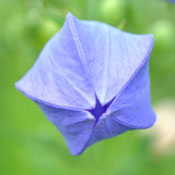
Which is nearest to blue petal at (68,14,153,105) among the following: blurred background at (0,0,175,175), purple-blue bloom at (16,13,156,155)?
purple-blue bloom at (16,13,156,155)

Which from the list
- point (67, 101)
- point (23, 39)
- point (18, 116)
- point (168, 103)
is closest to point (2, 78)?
point (18, 116)

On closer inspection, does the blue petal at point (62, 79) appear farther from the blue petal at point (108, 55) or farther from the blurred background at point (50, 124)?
the blurred background at point (50, 124)

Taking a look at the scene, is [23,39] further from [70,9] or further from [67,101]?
[67,101]

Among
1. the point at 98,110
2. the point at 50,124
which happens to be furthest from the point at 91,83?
the point at 50,124

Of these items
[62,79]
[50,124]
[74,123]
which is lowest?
[50,124]

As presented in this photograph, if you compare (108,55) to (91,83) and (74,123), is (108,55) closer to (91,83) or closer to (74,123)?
(91,83)

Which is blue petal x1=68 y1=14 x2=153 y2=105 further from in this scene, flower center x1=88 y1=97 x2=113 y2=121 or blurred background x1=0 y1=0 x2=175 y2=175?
blurred background x1=0 y1=0 x2=175 y2=175
